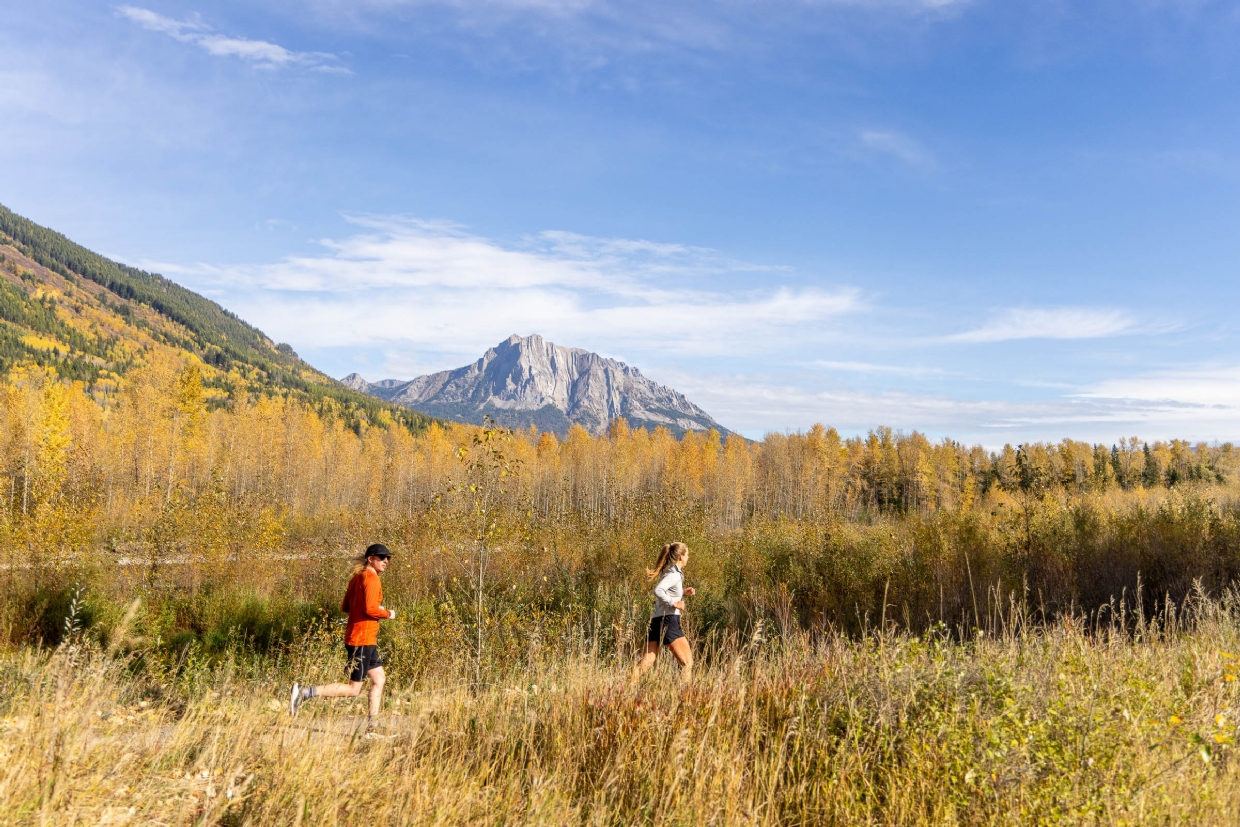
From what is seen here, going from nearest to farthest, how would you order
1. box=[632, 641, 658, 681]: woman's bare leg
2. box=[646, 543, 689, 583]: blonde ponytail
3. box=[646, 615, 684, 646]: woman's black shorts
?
1. box=[632, 641, 658, 681]: woman's bare leg
2. box=[646, 615, 684, 646]: woman's black shorts
3. box=[646, 543, 689, 583]: blonde ponytail

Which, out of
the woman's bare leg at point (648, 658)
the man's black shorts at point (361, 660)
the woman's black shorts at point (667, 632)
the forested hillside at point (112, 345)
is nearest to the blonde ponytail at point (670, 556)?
the woman's black shorts at point (667, 632)

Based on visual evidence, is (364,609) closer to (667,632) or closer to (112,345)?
(667,632)

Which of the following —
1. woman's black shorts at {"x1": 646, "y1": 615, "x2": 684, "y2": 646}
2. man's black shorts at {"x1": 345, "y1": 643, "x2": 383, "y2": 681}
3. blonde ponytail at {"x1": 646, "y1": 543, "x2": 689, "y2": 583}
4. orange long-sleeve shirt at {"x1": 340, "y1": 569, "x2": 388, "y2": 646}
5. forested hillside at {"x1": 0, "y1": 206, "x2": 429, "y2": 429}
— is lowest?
man's black shorts at {"x1": 345, "y1": 643, "x2": 383, "y2": 681}

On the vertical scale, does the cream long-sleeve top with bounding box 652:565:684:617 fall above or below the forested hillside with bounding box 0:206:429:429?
below

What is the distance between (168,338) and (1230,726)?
21031 cm

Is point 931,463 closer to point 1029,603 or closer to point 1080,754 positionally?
point 1029,603

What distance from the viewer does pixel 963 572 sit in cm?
1334

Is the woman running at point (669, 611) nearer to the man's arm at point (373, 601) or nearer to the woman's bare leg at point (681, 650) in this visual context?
the woman's bare leg at point (681, 650)

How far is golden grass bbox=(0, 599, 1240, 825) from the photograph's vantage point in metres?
3.33

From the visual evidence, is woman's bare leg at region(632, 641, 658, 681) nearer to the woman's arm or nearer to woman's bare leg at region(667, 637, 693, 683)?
woman's bare leg at region(667, 637, 693, 683)

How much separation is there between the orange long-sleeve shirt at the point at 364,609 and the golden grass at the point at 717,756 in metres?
1.33

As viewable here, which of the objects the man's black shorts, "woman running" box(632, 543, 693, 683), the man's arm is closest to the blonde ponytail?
"woman running" box(632, 543, 693, 683)

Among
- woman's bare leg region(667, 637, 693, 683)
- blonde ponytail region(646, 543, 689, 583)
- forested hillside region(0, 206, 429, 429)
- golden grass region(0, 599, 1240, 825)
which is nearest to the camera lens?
golden grass region(0, 599, 1240, 825)

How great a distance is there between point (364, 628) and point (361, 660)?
0.28m
